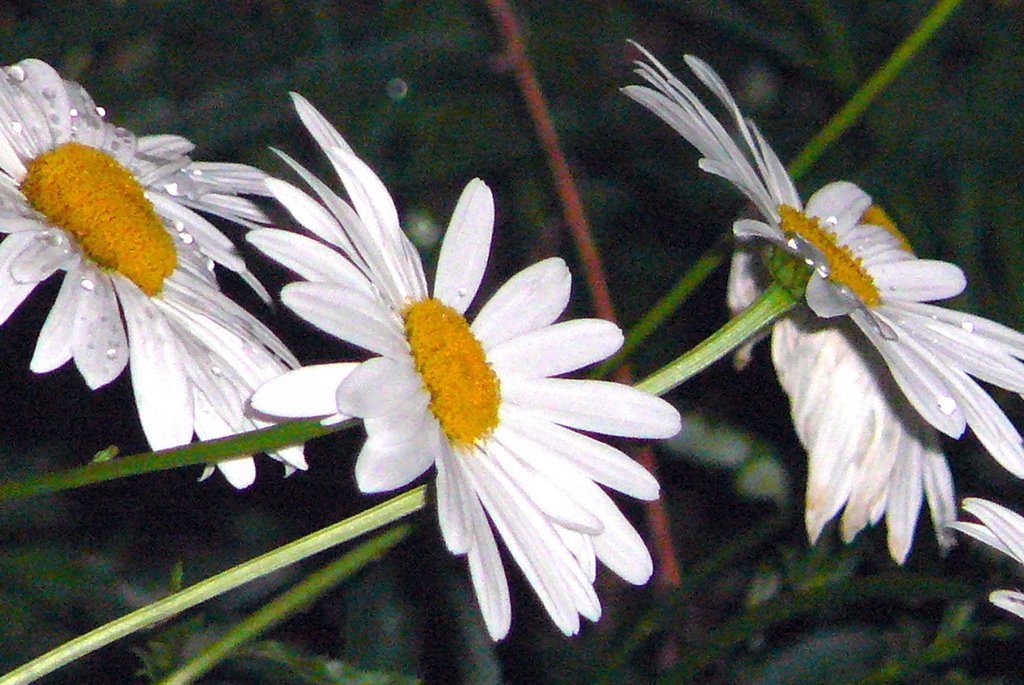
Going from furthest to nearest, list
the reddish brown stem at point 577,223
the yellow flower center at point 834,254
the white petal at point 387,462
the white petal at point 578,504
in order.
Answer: the reddish brown stem at point 577,223, the yellow flower center at point 834,254, the white petal at point 578,504, the white petal at point 387,462

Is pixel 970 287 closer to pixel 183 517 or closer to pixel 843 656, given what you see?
pixel 843 656

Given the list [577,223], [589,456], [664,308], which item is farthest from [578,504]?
[577,223]

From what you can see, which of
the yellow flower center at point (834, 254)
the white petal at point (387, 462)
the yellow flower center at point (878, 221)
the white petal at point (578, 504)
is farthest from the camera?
the yellow flower center at point (878, 221)

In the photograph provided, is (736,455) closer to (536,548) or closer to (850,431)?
(850,431)

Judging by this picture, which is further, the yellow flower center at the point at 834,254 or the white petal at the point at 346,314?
the yellow flower center at the point at 834,254

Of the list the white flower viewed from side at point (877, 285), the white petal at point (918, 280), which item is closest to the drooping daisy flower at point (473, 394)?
the white flower viewed from side at point (877, 285)

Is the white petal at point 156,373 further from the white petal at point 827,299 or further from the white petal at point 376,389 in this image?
the white petal at point 827,299
